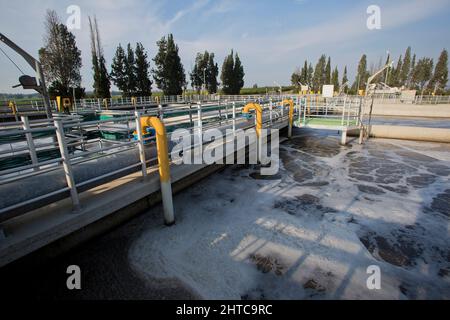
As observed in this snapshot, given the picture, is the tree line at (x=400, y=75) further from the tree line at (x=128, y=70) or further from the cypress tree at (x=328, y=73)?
the tree line at (x=128, y=70)

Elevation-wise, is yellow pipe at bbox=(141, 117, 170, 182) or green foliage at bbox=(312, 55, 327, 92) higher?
green foliage at bbox=(312, 55, 327, 92)

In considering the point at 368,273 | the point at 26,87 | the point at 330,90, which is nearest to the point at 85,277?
the point at 368,273

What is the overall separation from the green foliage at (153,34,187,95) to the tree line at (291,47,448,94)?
24.0 meters

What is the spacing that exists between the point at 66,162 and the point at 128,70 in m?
39.8

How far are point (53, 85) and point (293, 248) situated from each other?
33570mm

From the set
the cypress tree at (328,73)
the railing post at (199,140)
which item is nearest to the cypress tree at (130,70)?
the railing post at (199,140)

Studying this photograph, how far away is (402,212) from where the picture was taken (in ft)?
16.3

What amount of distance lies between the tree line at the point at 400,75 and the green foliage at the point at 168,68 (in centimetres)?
2404

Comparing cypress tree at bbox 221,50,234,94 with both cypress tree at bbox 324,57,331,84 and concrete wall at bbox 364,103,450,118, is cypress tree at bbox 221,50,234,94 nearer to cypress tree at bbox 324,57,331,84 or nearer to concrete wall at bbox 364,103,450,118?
cypress tree at bbox 324,57,331,84

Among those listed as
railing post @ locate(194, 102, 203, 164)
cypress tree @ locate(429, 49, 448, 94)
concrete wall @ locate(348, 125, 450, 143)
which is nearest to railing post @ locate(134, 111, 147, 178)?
railing post @ locate(194, 102, 203, 164)

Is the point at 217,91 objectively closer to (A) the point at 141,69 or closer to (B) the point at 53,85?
(A) the point at 141,69

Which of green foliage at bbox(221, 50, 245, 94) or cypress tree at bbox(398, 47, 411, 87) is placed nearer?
green foliage at bbox(221, 50, 245, 94)

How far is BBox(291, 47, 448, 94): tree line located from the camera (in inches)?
2069

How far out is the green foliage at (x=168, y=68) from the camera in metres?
40.7
